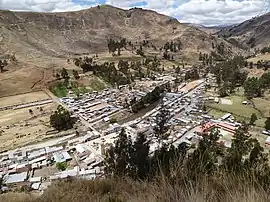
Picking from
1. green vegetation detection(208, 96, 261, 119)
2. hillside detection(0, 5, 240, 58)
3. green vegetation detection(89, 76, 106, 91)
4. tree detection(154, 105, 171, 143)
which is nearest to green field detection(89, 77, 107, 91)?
green vegetation detection(89, 76, 106, 91)

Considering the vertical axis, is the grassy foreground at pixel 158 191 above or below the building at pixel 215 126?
above

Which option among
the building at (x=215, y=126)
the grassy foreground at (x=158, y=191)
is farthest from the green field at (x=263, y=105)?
the grassy foreground at (x=158, y=191)

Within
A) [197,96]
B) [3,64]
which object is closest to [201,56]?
[197,96]

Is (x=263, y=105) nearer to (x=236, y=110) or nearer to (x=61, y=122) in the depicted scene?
(x=236, y=110)

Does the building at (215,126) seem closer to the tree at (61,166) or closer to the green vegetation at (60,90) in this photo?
the tree at (61,166)

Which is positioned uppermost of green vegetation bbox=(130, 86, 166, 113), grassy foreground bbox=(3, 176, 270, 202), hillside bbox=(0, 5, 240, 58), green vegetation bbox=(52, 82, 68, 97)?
grassy foreground bbox=(3, 176, 270, 202)

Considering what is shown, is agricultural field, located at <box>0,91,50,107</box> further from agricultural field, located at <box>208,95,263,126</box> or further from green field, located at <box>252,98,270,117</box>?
green field, located at <box>252,98,270,117</box>

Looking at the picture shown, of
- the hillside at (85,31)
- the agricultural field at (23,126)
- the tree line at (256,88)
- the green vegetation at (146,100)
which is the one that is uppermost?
the hillside at (85,31)

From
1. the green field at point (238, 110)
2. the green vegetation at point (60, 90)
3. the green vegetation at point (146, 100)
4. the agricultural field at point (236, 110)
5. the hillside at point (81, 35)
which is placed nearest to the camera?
the green field at point (238, 110)

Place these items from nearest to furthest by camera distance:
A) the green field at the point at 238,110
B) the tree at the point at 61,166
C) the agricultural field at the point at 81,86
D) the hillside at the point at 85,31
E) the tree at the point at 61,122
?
the tree at the point at 61,166 → the tree at the point at 61,122 → the green field at the point at 238,110 → the agricultural field at the point at 81,86 → the hillside at the point at 85,31
